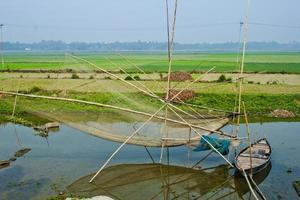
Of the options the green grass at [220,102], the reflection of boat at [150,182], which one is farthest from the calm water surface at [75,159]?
the green grass at [220,102]

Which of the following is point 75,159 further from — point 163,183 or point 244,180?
point 244,180

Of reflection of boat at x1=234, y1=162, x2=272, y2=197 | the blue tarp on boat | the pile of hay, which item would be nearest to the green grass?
the pile of hay

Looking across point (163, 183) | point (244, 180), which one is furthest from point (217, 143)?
point (163, 183)

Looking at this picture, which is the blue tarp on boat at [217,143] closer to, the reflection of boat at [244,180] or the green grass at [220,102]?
the reflection of boat at [244,180]

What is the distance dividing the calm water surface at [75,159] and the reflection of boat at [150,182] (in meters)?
0.33

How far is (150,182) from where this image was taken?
34.1 ft

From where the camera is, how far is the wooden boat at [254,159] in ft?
33.0

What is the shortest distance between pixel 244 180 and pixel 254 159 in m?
0.85

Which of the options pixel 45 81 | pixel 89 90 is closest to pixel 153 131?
pixel 89 90

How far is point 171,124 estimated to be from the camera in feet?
38.2

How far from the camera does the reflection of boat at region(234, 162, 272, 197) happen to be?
32.1ft

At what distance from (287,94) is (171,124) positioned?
11.9m

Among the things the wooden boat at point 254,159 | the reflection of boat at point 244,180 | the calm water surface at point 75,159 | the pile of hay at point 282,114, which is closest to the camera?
the calm water surface at point 75,159

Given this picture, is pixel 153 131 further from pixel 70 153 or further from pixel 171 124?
pixel 70 153
